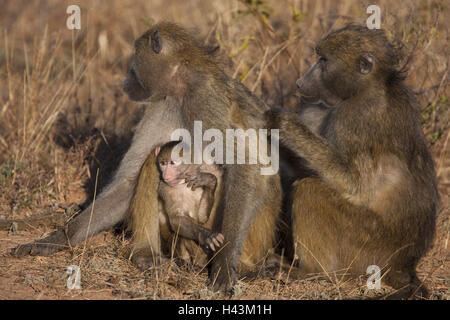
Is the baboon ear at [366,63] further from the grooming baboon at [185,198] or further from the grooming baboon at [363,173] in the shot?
the grooming baboon at [185,198]

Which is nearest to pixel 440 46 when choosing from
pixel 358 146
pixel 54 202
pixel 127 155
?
pixel 358 146

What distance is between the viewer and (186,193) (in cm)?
322

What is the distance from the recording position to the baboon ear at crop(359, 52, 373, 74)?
10.3 feet

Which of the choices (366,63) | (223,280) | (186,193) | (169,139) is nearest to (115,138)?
(169,139)

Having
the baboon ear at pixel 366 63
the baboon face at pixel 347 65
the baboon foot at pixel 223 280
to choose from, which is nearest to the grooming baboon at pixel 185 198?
the baboon foot at pixel 223 280

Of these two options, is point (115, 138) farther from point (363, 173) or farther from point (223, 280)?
point (363, 173)

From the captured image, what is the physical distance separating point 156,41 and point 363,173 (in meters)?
1.22

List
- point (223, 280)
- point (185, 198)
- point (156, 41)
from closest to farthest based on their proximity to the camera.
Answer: point (223, 280), point (156, 41), point (185, 198)

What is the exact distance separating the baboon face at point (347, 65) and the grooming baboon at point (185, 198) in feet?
2.25

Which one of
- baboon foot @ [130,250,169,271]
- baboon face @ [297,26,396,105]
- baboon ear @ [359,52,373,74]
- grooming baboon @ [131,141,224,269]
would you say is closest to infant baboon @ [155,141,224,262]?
grooming baboon @ [131,141,224,269]

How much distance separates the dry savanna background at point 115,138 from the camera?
2.93 m

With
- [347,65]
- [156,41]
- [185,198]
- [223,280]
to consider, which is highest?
[156,41]

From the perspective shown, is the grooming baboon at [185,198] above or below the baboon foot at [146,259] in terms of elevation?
above

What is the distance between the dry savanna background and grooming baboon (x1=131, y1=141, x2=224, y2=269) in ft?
0.63
